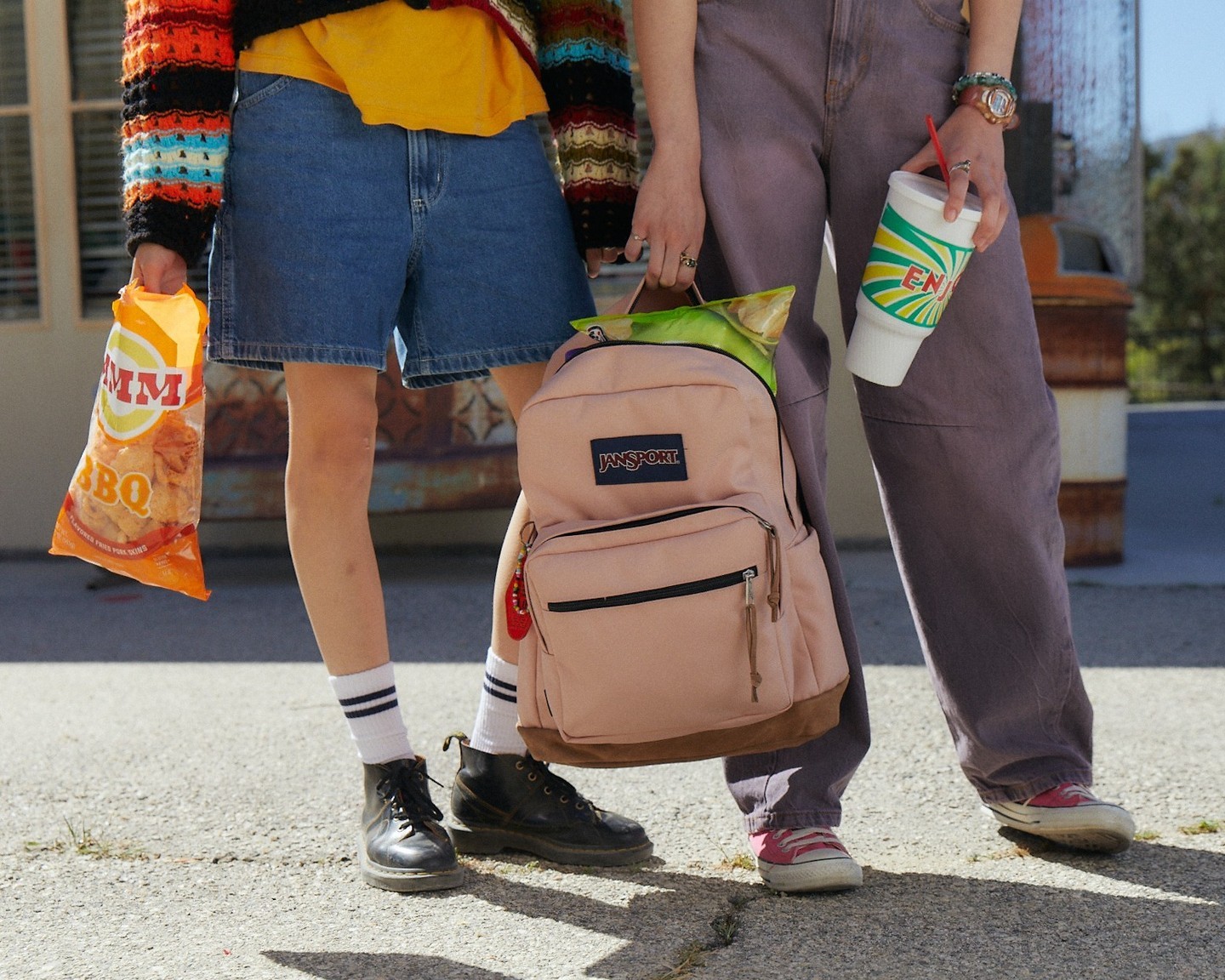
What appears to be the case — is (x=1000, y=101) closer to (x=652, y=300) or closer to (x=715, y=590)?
(x=652, y=300)

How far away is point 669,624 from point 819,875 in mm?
514

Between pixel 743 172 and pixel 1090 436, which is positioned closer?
pixel 743 172

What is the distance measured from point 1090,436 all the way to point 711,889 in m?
3.50

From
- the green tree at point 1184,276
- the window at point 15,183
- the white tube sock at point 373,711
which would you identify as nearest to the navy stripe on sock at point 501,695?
the white tube sock at point 373,711

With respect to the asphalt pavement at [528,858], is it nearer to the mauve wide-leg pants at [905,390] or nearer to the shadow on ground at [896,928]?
the shadow on ground at [896,928]

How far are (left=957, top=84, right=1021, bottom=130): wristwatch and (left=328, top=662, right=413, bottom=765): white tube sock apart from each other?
4.13ft

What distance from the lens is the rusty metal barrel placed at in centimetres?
481

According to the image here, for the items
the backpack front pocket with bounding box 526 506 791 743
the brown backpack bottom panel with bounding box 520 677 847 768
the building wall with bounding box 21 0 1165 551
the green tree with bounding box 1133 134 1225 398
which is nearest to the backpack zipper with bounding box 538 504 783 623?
the backpack front pocket with bounding box 526 506 791 743

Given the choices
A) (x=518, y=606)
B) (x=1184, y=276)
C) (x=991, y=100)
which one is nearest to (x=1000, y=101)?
(x=991, y=100)

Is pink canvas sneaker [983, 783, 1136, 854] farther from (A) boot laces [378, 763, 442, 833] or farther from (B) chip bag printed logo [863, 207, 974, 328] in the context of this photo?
(A) boot laces [378, 763, 442, 833]

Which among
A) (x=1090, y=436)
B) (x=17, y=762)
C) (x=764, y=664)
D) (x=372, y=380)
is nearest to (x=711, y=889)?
(x=764, y=664)

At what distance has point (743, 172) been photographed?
2014mm

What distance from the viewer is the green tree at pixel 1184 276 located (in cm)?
2005

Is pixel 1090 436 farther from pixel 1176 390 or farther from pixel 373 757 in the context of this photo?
pixel 1176 390
